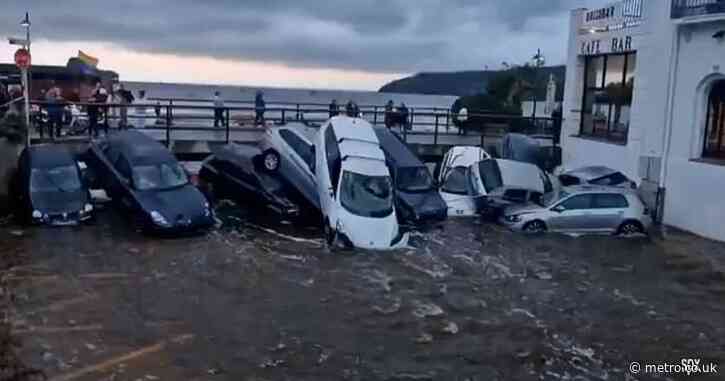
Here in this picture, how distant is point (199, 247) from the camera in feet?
53.5

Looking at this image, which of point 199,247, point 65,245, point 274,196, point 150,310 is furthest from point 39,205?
point 150,310

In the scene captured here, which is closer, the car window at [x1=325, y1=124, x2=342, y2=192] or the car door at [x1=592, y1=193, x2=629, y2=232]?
the car window at [x1=325, y1=124, x2=342, y2=192]

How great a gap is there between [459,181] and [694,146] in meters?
6.81

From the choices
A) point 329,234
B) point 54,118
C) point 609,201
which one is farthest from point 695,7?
point 54,118

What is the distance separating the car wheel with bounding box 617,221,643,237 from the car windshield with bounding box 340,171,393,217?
6.75 meters

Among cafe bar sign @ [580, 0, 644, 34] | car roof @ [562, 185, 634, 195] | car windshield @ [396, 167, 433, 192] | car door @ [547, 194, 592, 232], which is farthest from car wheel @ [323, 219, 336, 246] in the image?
cafe bar sign @ [580, 0, 644, 34]

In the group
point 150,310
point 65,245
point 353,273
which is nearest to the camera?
point 150,310

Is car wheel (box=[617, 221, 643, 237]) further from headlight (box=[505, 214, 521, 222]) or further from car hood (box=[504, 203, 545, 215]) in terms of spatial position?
headlight (box=[505, 214, 521, 222])

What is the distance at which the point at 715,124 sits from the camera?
809 inches

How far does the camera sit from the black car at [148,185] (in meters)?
16.9

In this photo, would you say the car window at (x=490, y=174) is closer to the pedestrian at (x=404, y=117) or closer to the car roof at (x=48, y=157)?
the pedestrian at (x=404, y=117)

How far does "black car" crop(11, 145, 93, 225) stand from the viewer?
1725cm

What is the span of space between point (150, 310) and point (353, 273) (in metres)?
4.48

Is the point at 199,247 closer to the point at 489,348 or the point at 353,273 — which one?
the point at 353,273
